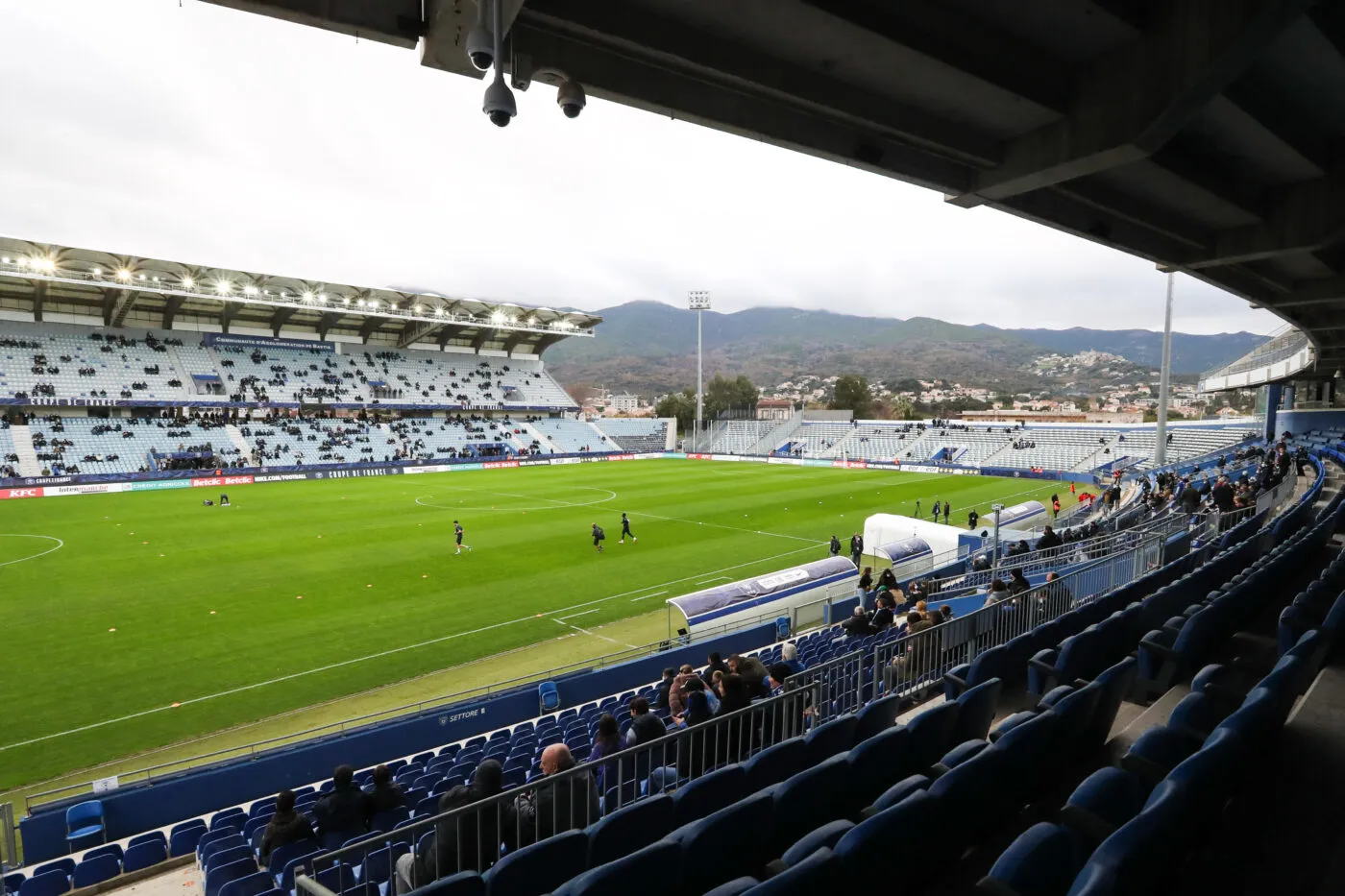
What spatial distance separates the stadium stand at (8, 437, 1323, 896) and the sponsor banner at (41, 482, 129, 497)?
43884 mm

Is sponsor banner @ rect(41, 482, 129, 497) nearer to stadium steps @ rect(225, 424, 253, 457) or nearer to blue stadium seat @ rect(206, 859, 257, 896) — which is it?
stadium steps @ rect(225, 424, 253, 457)

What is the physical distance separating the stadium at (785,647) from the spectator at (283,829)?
34mm

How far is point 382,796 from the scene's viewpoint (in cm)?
653

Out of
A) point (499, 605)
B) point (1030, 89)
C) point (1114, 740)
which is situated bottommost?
point (499, 605)

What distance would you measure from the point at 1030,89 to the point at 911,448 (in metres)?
64.9

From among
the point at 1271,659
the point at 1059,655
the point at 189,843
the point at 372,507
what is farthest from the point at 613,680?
the point at 372,507

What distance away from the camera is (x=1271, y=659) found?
5.91 m

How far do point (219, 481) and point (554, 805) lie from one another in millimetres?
50172

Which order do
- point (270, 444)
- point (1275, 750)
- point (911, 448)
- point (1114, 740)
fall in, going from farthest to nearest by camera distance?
point (911, 448)
point (270, 444)
point (1114, 740)
point (1275, 750)

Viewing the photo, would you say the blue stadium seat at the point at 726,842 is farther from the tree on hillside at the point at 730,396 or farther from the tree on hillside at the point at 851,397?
the tree on hillside at the point at 851,397

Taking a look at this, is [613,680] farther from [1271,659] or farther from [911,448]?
[911,448]

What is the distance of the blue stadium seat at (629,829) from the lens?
11.7 ft

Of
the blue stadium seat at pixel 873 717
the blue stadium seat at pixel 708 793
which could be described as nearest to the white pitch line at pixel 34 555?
the blue stadium seat at pixel 708 793

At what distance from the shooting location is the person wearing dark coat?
184 inches
